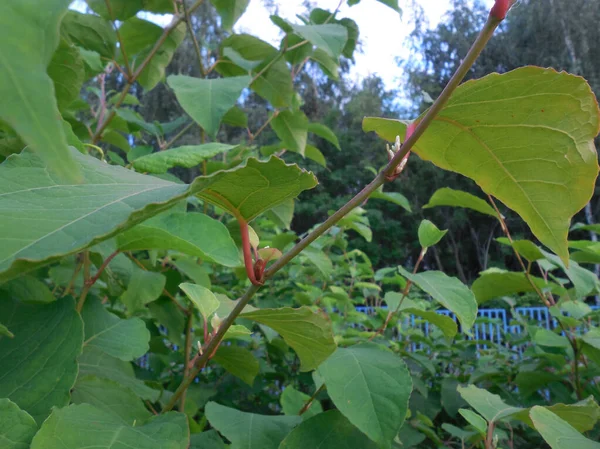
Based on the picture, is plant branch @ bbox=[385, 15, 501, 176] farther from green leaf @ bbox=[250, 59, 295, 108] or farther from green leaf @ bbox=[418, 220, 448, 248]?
green leaf @ bbox=[250, 59, 295, 108]

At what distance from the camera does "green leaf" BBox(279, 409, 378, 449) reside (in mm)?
636

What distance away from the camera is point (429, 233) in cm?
105

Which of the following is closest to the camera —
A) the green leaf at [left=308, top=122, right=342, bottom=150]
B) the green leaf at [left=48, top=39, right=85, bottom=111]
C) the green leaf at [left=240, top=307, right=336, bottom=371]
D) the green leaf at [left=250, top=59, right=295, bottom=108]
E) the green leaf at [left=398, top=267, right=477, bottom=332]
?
the green leaf at [left=240, top=307, right=336, bottom=371]

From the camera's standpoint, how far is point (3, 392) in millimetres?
553

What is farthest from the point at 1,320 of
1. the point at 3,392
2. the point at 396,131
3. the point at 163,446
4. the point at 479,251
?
the point at 479,251

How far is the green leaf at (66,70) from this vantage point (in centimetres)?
90

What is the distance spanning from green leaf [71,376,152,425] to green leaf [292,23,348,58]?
0.75m

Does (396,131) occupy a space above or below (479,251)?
above

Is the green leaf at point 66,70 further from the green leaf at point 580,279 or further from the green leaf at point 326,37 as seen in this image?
the green leaf at point 580,279

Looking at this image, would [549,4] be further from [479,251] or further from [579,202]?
[579,202]

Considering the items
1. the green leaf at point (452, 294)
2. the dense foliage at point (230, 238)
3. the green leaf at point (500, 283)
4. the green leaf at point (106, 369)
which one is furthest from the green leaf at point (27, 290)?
the green leaf at point (500, 283)

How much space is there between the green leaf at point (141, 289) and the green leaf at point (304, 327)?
482 mm

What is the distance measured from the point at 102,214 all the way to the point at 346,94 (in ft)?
74.7

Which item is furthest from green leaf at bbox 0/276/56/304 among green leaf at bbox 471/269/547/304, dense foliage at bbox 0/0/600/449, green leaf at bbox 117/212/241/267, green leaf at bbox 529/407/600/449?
green leaf at bbox 471/269/547/304
